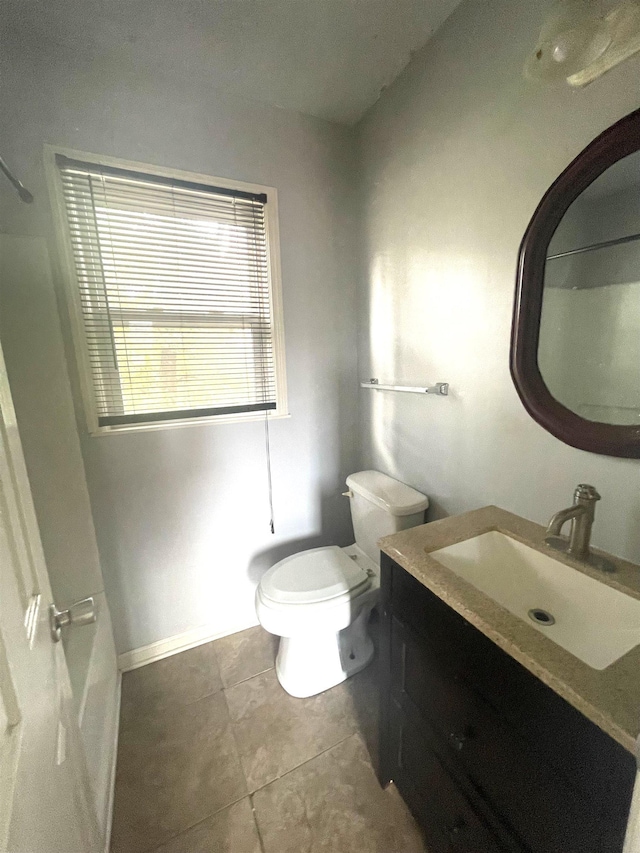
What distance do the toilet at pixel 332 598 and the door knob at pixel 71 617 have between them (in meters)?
0.73

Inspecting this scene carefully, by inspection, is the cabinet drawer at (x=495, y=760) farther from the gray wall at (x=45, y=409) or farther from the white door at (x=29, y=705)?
the gray wall at (x=45, y=409)

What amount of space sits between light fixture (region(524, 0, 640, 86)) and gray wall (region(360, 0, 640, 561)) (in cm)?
5

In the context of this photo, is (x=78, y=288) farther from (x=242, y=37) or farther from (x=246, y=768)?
(x=246, y=768)

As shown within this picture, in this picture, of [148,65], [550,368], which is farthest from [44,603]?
[148,65]

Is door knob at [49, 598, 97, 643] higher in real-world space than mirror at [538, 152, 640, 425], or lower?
lower

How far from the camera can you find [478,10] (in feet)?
3.54

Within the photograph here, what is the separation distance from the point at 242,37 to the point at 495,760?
2222mm

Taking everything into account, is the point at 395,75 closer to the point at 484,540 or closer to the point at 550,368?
the point at 550,368

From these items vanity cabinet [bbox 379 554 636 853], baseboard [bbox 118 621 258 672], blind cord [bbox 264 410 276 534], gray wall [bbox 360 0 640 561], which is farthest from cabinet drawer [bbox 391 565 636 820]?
baseboard [bbox 118 621 258 672]

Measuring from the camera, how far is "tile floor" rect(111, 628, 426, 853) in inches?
41.0

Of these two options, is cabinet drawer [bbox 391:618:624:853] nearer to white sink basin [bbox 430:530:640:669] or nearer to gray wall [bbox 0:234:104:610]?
white sink basin [bbox 430:530:640:669]

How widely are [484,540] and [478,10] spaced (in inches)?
65.5

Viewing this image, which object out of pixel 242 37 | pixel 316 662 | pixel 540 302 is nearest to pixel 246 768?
pixel 316 662

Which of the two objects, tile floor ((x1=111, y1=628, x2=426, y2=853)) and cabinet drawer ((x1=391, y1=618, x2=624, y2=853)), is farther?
tile floor ((x1=111, y1=628, x2=426, y2=853))
